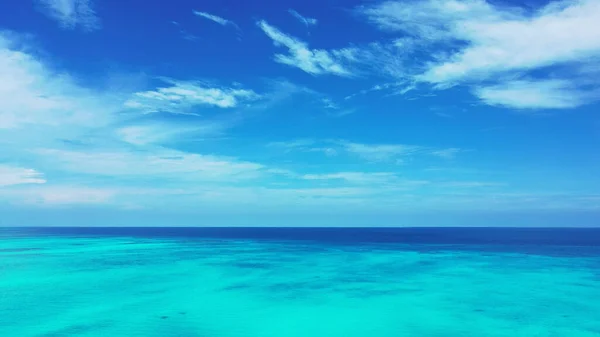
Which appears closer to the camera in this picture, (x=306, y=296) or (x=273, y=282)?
(x=306, y=296)

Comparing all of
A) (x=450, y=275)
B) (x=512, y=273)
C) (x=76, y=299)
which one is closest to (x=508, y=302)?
(x=450, y=275)

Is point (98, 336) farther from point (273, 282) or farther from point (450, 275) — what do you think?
point (450, 275)

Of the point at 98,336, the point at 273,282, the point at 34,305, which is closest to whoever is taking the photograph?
the point at 98,336

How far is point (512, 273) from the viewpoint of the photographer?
2738cm

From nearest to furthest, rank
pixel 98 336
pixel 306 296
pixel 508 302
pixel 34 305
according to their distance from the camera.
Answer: pixel 98 336
pixel 34 305
pixel 508 302
pixel 306 296

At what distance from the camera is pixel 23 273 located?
25.9 metres

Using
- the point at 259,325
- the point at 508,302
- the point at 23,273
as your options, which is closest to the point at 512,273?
the point at 508,302

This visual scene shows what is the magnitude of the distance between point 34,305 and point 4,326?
117 inches

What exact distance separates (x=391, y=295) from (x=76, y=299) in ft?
48.2

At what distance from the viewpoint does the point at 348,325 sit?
1484 centimetres

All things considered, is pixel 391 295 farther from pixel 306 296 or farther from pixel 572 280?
pixel 572 280

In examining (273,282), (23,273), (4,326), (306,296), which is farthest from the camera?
(23,273)

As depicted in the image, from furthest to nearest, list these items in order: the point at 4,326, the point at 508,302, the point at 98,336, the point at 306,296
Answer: the point at 306,296, the point at 508,302, the point at 4,326, the point at 98,336

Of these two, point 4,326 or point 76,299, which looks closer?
point 4,326
